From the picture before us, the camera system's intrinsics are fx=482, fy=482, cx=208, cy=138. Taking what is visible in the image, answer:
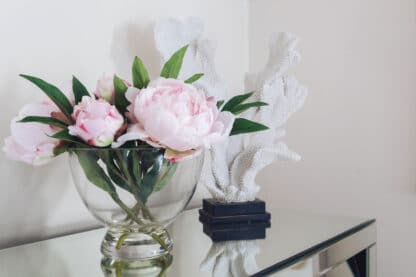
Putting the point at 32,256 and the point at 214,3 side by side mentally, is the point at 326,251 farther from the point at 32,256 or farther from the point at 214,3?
the point at 214,3

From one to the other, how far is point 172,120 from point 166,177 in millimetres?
129

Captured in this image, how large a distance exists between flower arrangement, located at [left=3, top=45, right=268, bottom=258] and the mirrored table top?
0.08 m

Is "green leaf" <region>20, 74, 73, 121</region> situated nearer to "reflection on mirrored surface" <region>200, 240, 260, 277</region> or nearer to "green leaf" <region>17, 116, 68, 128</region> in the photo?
"green leaf" <region>17, 116, 68, 128</region>

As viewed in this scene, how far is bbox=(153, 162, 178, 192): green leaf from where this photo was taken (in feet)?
2.53

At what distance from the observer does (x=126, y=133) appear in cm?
71

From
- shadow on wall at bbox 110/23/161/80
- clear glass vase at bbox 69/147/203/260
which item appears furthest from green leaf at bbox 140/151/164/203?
shadow on wall at bbox 110/23/161/80

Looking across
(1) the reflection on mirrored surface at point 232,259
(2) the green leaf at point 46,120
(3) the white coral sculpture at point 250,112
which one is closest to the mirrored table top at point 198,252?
(1) the reflection on mirrored surface at point 232,259

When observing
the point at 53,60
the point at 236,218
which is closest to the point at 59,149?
the point at 53,60

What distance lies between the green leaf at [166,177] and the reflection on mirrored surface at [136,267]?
12 centimetres

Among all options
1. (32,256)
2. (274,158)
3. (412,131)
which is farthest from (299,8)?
(32,256)

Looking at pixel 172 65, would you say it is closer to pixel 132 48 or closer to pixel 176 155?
pixel 176 155

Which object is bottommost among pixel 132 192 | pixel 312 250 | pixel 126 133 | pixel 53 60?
pixel 312 250

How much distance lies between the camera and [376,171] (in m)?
1.43

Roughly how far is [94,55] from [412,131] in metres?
0.90
